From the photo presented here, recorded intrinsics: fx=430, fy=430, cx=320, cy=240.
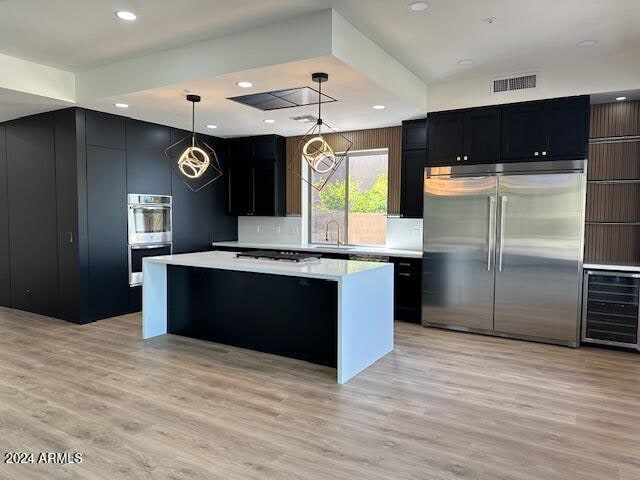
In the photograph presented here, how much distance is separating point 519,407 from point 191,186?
5418 millimetres

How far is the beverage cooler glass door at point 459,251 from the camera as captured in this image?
502 centimetres

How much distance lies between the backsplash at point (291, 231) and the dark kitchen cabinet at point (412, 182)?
269 millimetres

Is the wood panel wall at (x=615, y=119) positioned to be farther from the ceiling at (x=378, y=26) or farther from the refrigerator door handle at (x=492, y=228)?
the refrigerator door handle at (x=492, y=228)

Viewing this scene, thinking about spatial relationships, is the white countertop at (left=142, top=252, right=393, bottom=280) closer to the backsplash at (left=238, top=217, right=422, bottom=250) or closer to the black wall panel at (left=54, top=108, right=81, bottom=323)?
the black wall panel at (left=54, top=108, right=81, bottom=323)

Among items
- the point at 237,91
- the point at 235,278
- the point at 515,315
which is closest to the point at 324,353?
the point at 235,278

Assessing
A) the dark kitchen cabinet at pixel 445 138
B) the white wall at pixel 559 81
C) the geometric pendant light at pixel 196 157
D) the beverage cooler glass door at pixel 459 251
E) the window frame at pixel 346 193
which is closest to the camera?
the white wall at pixel 559 81

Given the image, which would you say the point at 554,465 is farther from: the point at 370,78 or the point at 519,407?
the point at 370,78

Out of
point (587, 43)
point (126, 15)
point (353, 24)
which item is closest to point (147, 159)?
point (126, 15)

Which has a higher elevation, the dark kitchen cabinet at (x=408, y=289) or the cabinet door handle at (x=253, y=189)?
the cabinet door handle at (x=253, y=189)

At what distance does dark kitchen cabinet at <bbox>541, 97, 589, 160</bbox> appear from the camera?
453 cm

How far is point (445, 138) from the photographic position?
17.3ft

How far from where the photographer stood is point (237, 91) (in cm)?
443

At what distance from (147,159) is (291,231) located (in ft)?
8.07

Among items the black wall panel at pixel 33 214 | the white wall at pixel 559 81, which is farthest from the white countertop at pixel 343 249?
the black wall panel at pixel 33 214
